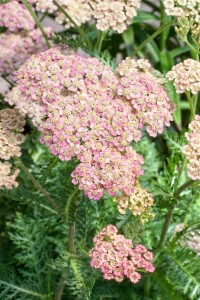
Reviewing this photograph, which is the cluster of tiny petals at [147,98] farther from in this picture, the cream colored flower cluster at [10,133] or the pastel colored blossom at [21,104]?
the pastel colored blossom at [21,104]

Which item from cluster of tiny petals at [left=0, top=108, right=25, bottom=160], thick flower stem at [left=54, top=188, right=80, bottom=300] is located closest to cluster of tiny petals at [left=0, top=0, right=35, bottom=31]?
cluster of tiny petals at [left=0, top=108, right=25, bottom=160]

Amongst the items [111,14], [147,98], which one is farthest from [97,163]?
[111,14]

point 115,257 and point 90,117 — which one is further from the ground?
point 90,117

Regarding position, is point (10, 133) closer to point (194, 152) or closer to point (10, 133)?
point (10, 133)

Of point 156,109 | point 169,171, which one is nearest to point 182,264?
point 169,171

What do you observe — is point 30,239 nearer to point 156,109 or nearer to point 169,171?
point 169,171

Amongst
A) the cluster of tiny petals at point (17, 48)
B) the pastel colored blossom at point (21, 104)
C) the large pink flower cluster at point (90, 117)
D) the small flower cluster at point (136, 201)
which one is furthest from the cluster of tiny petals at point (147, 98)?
the cluster of tiny petals at point (17, 48)

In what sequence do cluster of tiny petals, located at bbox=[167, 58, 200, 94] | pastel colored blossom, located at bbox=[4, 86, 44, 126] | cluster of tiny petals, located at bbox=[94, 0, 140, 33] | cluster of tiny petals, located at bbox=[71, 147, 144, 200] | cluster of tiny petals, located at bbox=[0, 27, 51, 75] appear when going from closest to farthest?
cluster of tiny petals, located at bbox=[71, 147, 144, 200] < cluster of tiny petals, located at bbox=[167, 58, 200, 94] < cluster of tiny petals, located at bbox=[94, 0, 140, 33] < pastel colored blossom, located at bbox=[4, 86, 44, 126] < cluster of tiny petals, located at bbox=[0, 27, 51, 75]

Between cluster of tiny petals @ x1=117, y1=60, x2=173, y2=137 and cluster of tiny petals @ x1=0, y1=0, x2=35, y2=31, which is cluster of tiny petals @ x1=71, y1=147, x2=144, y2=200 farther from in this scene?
cluster of tiny petals @ x1=0, y1=0, x2=35, y2=31
